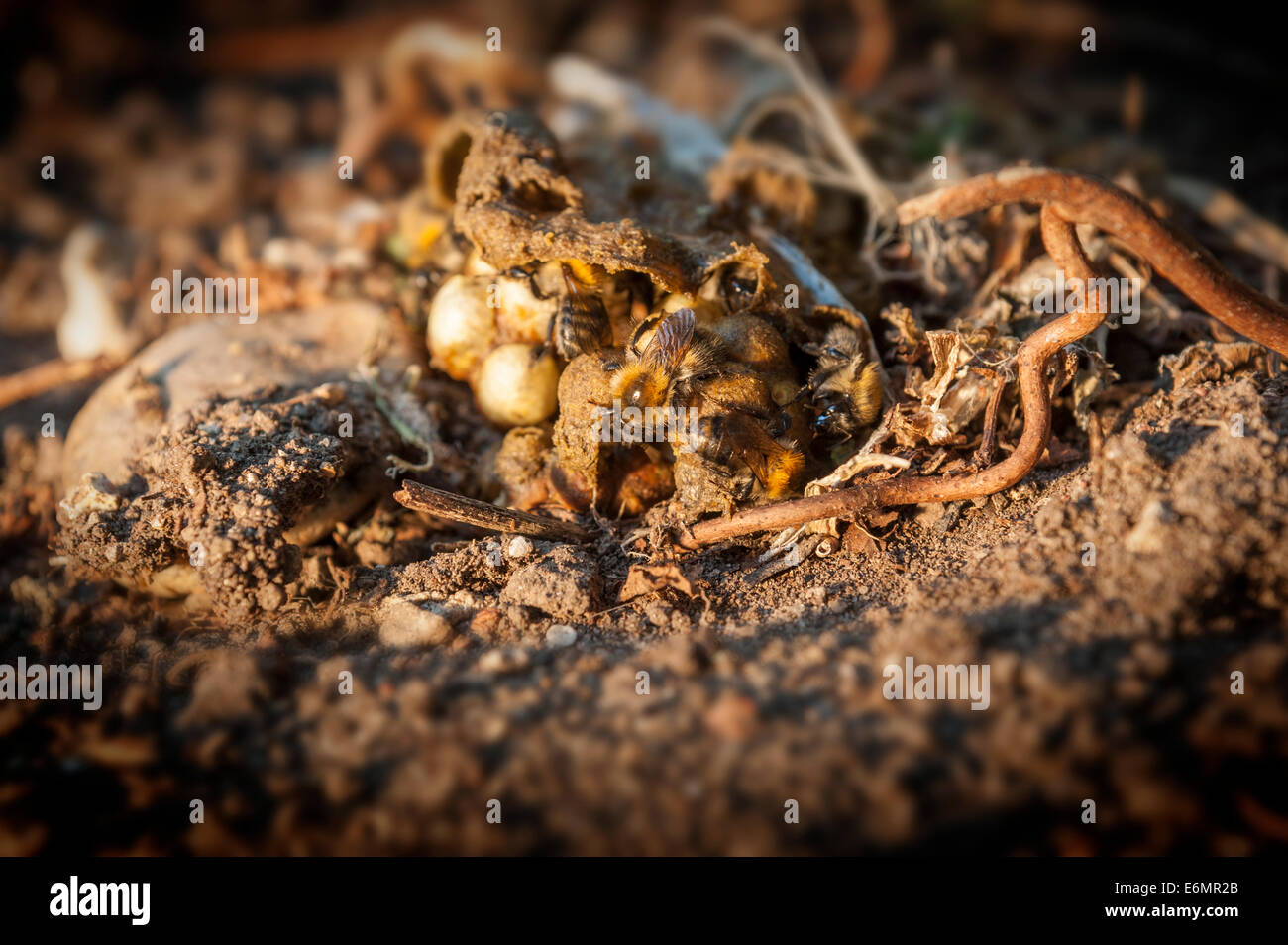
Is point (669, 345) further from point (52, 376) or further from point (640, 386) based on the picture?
point (52, 376)

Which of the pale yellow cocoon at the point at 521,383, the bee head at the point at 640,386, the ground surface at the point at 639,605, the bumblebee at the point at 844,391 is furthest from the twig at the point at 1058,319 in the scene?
the pale yellow cocoon at the point at 521,383

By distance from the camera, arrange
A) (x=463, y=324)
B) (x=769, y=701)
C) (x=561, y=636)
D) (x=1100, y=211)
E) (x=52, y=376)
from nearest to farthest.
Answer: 1. (x=769, y=701)
2. (x=1100, y=211)
3. (x=561, y=636)
4. (x=463, y=324)
5. (x=52, y=376)

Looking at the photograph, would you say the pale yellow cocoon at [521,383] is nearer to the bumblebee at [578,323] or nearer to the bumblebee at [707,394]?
the bumblebee at [578,323]

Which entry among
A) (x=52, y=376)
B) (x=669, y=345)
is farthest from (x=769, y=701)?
(x=52, y=376)

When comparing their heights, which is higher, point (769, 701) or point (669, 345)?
point (669, 345)
